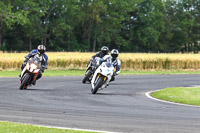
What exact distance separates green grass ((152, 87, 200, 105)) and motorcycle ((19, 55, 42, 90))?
4.78m

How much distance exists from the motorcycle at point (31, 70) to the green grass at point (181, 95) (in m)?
4.78

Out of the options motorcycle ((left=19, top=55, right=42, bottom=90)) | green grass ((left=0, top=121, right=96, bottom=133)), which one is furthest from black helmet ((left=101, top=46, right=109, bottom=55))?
green grass ((left=0, top=121, right=96, bottom=133))

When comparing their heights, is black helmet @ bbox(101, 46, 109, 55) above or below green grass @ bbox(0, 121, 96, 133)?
above

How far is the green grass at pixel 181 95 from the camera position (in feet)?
51.6

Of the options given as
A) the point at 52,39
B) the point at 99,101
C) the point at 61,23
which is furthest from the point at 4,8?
the point at 99,101

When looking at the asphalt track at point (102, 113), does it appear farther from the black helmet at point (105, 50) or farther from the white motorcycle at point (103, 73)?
the black helmet at point (105, 50)

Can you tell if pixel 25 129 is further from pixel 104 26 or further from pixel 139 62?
pixel 104 26

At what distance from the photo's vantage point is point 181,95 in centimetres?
1708

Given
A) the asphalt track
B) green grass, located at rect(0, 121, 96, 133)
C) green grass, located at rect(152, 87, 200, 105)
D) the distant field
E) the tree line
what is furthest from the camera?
the tree line

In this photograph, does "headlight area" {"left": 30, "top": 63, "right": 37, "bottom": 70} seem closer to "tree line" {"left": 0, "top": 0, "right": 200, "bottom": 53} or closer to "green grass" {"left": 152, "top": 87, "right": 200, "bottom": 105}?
"green grass" {"left": 152, "top": 87, "right": 200, "bottom": 105}

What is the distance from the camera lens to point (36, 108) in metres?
12.9

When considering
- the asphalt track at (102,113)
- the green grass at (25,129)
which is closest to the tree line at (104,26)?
the asphalt track at (102,113)

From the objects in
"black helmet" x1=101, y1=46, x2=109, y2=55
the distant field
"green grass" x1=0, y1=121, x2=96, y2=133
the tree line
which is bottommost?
"green grass" x1=0, y1=121, x2=96, y2=133

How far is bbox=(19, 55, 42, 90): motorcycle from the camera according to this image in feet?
60.5
